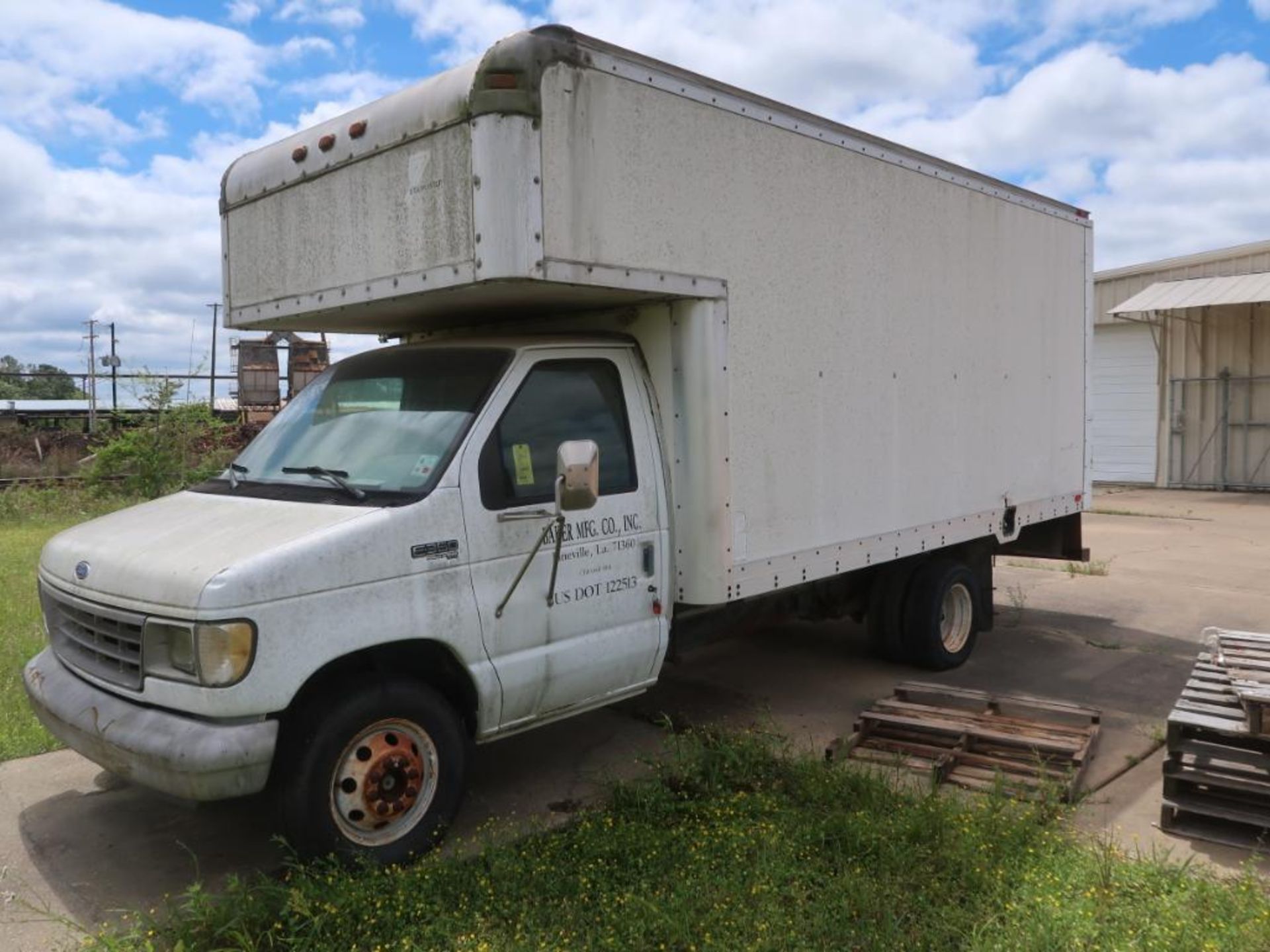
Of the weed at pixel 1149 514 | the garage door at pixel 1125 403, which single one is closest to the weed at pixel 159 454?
the weed at pixel 1149 514

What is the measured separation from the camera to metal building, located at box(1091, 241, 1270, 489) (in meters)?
19.0

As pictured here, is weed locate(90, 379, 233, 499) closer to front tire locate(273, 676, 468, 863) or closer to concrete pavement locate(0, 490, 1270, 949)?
concrete pavement locate(0, 490, 1270, 949)

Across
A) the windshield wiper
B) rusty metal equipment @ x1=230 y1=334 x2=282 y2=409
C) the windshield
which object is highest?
rusty metal equipment @ x1=230 y1=334 x2=282 y2=409

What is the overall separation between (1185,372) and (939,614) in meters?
16.0

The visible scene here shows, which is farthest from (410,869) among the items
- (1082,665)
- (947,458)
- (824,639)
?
(1082,665)

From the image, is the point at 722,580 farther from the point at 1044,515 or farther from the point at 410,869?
the point at 1044,515

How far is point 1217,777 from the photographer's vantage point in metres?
4.29

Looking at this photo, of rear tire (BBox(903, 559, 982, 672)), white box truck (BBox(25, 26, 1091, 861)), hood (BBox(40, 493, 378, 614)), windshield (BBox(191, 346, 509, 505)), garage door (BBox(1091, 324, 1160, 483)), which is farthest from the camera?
garage door (BBox(1091, 324, 1160, 483))

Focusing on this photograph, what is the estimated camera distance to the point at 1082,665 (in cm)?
720

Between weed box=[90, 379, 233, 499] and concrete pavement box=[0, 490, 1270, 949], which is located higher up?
weed box=[90, 379, 233, 499]

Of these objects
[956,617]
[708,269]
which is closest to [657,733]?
[708,269]

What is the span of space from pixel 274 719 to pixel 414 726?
567mm

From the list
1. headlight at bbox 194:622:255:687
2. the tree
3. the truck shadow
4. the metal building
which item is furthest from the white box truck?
the tree

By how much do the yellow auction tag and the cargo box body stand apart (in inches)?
27.0
